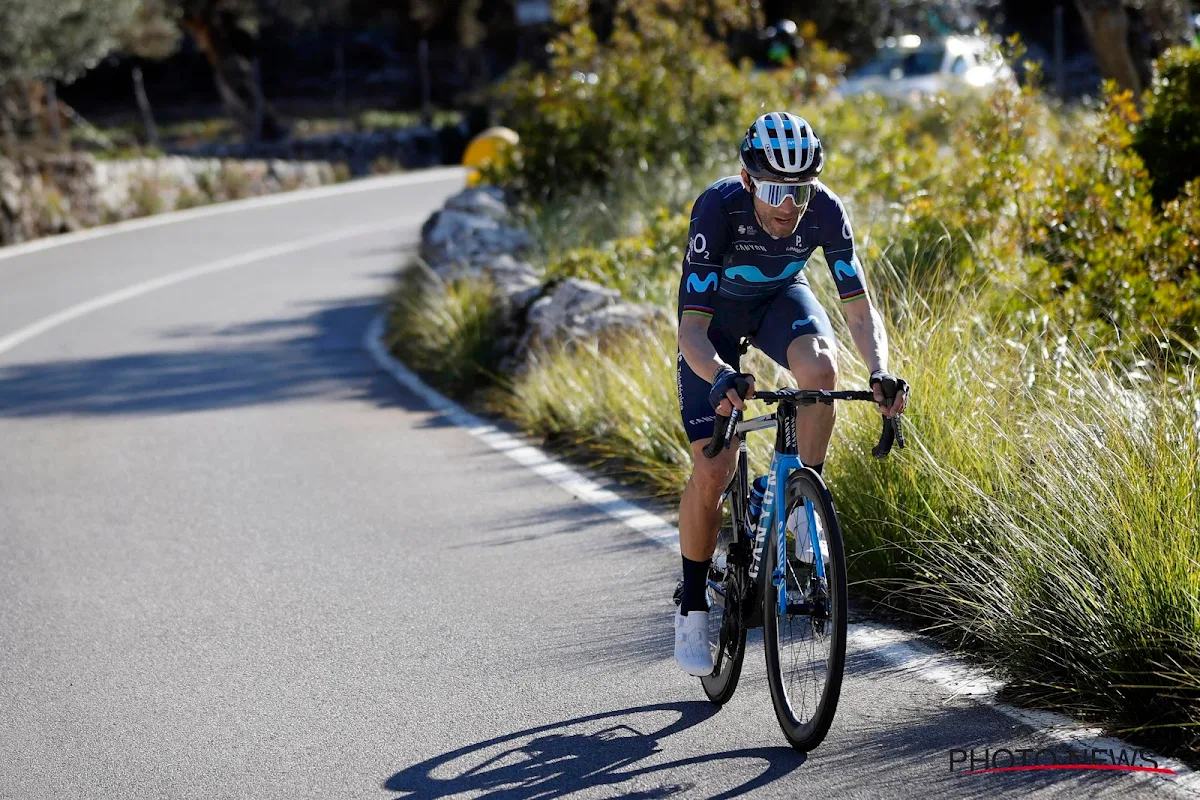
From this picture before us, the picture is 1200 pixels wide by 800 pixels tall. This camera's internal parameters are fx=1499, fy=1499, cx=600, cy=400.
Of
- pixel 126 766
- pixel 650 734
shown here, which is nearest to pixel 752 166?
pixel 650 734

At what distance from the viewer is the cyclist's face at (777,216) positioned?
5004 mm

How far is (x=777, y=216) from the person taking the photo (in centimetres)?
505

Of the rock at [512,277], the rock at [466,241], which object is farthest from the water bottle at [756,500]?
the rock at [466,241]

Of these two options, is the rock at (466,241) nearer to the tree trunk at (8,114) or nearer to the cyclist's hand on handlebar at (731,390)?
the cyclist's hand on handlebar at (731,390)

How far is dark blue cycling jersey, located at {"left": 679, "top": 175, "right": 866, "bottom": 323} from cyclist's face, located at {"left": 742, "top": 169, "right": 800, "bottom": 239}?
0.21 ft

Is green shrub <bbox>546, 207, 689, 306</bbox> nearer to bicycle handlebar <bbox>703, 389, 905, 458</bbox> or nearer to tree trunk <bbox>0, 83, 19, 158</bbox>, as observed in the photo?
bicycle handlebar <bbox>703, 389, 905, 458</bbox>

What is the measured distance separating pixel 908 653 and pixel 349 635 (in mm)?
2295

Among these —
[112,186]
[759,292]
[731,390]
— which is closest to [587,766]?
[731,390]

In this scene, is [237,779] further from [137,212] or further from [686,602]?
[137,212]

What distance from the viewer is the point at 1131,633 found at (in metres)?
4.80

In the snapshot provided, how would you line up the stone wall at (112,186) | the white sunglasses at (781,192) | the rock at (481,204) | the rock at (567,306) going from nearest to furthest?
the white sunglasses at (781,192) < the rock at (567,306) < the rock at (481,204) < the stone wall at (112,186)

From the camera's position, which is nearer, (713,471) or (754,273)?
(713,471)

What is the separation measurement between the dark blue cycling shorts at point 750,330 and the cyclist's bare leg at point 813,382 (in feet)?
0.26

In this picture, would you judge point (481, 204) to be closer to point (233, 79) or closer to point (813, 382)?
point (813, 382)
